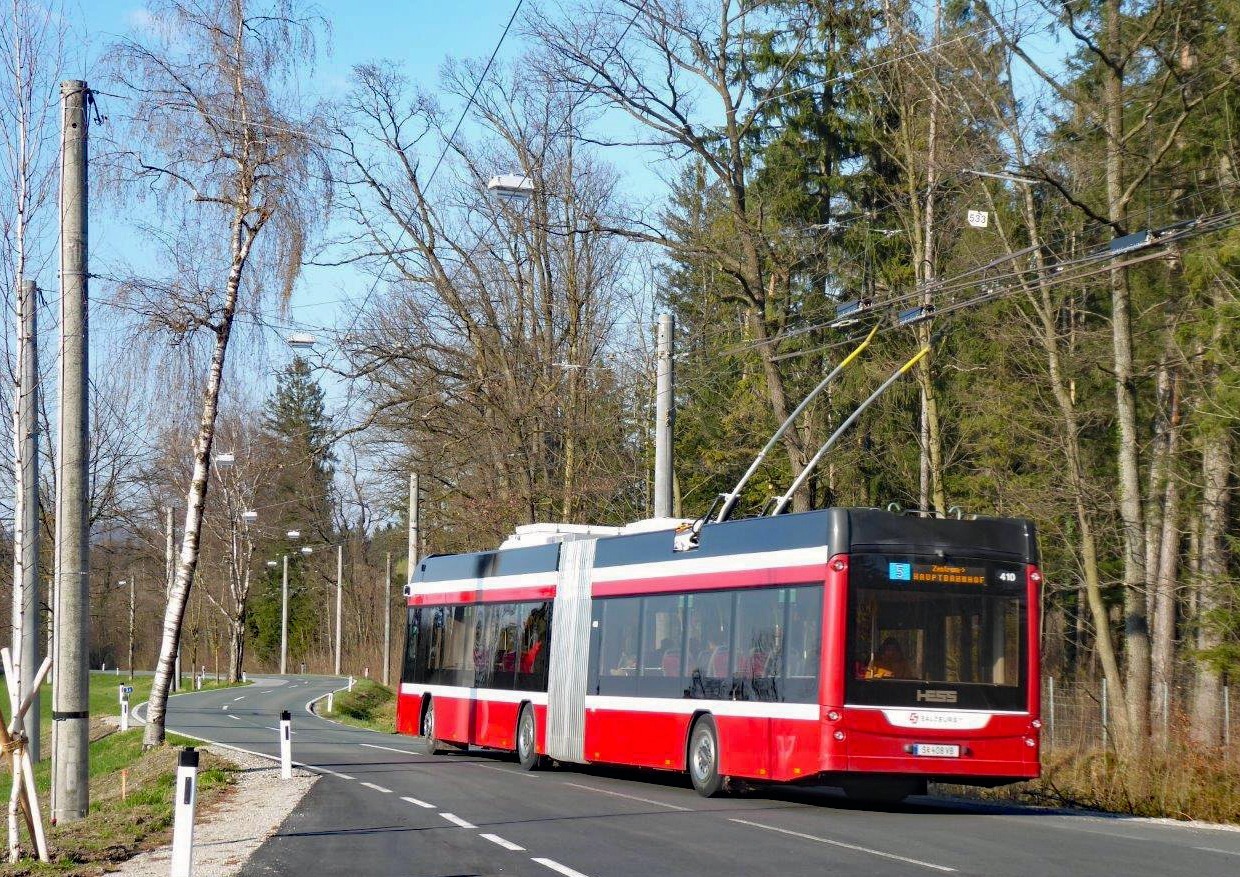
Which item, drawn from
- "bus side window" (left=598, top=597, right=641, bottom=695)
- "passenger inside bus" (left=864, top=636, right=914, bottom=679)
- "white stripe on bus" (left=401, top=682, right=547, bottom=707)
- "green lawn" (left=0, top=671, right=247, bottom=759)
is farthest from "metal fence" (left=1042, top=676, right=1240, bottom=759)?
"green lawn" (left=0, top=671, right=247, bottom=759)

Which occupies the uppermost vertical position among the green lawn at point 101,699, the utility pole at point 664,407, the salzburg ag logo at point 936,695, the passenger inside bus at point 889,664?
the utility pole at point 664,407

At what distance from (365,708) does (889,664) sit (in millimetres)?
40713

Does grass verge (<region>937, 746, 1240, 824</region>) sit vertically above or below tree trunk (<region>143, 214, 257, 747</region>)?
below

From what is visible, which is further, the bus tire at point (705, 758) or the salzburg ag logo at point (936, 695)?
the bus tire at point (705, 758)

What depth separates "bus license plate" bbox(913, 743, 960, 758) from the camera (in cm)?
1535

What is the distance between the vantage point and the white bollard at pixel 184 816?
9.71 m

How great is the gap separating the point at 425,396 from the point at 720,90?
1053 cm

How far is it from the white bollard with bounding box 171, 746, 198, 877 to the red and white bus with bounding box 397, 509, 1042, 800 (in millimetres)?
7172

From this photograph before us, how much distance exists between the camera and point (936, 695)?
613 inches

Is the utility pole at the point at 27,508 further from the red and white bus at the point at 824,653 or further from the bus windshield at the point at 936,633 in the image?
the bus windshield at the point at 936,633

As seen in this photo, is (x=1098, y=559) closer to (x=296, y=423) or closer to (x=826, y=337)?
(x=826, y=337)

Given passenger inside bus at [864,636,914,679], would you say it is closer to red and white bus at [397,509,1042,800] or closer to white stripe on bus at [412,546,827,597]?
red and white bus at [397,509,1042,800]

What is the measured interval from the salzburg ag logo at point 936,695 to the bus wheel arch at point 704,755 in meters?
2.86

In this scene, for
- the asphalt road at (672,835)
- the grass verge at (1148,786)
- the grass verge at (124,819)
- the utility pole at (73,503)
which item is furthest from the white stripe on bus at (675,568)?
the utility pole at (73,503)
